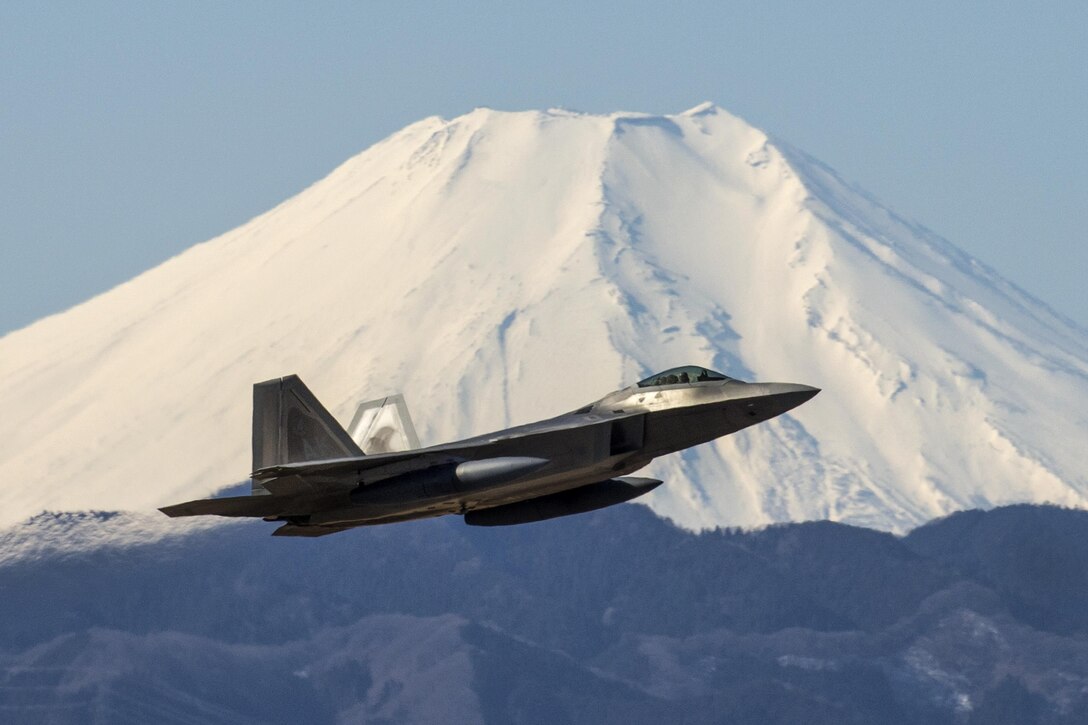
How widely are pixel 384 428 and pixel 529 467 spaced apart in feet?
43.6

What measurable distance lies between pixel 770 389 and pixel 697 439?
2.50 meters

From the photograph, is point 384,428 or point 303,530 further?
point 384,428

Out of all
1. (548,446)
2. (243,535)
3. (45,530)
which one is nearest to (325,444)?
(548,446)

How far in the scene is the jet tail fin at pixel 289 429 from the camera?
6194 cm

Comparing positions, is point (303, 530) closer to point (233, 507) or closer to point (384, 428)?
point (233, 507)

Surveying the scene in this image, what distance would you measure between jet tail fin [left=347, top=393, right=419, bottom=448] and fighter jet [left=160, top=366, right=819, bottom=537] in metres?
6.73

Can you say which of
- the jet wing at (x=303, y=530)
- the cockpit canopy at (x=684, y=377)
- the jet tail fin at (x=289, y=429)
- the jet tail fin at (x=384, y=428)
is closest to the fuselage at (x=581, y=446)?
the cockpit canopy at (x=684, y=377)

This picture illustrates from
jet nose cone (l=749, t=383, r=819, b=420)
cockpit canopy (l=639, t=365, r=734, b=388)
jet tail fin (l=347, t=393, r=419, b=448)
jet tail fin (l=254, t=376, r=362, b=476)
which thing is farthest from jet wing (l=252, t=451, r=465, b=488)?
jet tail fin (l=347, t=393, r=419, b=448)

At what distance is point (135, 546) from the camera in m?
157

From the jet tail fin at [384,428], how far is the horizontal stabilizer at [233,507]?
9.25 meters

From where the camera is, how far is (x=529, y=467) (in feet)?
183

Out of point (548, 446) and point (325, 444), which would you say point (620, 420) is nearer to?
point (548, 446)

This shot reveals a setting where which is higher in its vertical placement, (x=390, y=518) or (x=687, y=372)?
(x=687, y=372)

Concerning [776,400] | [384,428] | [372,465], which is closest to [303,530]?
[372,465]
